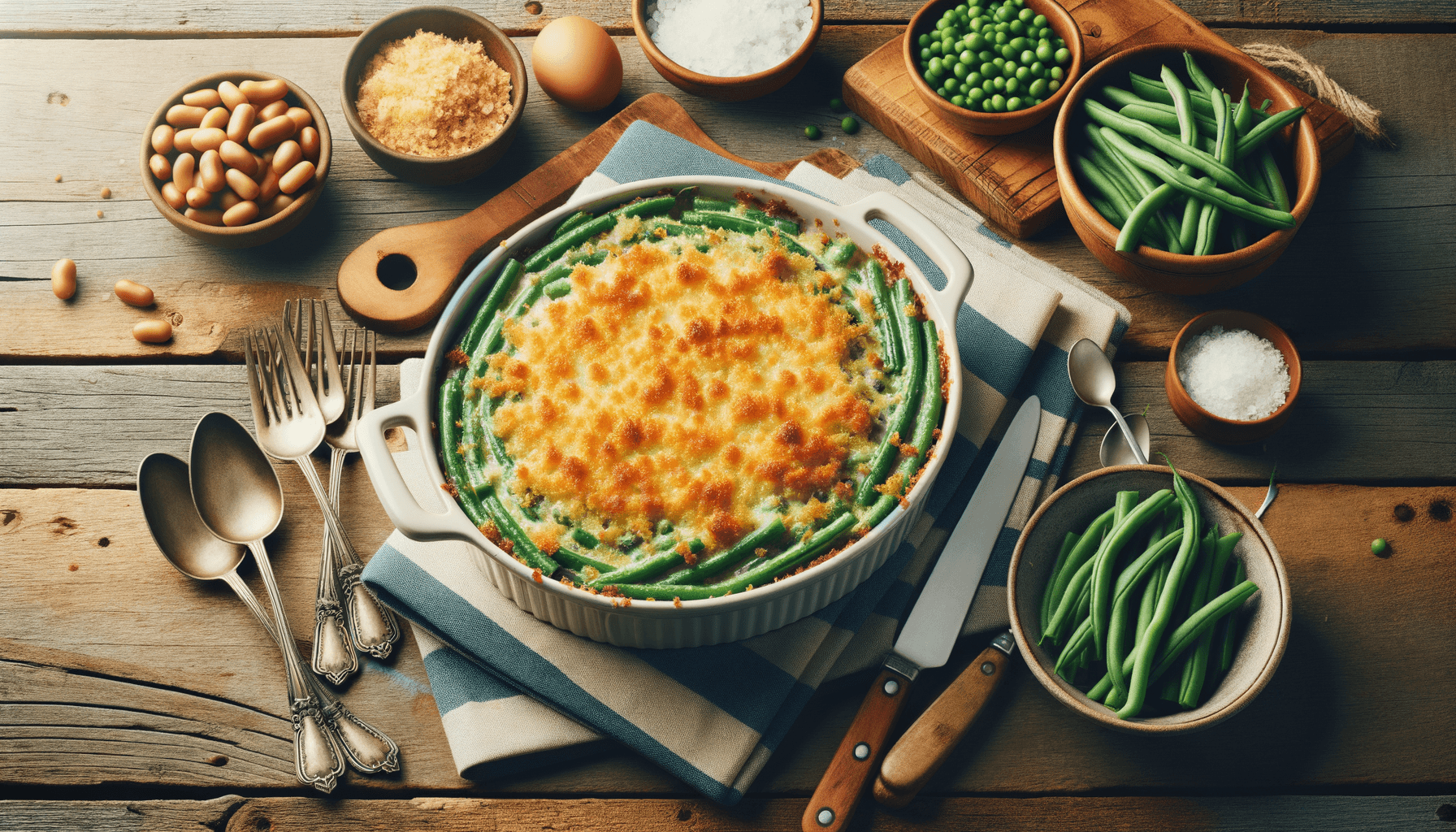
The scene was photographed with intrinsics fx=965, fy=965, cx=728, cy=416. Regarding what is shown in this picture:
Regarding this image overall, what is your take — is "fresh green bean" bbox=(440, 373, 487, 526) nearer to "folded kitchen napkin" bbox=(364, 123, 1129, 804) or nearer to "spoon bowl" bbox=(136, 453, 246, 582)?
"folded kitchen napkin" bbox=(364, 123, 1129, 804)

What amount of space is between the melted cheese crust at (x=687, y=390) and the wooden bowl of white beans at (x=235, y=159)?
117 cm

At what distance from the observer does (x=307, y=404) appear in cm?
317

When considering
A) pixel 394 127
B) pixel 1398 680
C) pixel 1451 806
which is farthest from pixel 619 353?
pixel 1451 806

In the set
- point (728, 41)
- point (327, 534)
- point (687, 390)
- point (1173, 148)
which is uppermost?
point (1173, 148)

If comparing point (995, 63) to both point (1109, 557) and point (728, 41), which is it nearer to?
point (728, 41)

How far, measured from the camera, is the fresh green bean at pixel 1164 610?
2678 mm

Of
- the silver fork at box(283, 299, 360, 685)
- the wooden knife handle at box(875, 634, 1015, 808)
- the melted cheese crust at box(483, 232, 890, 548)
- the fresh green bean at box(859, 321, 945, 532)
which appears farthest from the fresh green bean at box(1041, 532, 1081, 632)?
the silver fork at box(283, 299, 360, 685)

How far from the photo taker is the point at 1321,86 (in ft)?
12.0

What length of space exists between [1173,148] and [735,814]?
2.55 meters

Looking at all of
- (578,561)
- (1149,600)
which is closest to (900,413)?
(1149,600)

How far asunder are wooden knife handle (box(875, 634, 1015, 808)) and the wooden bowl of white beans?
2714mm

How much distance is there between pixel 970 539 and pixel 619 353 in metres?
1.24

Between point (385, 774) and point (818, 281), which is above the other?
point (818, 281)

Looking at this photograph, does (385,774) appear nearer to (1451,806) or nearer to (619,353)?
(619,353)
